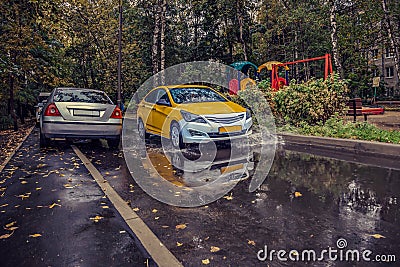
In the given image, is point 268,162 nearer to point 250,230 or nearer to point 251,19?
point 250,230

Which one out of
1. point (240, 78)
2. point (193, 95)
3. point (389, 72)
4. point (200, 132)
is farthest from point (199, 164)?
point (389, 72)

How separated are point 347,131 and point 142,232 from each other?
7681mm

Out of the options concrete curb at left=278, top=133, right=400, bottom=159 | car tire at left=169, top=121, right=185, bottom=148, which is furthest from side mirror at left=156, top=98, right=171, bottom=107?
concrete curb at left=278, top=133, right=400, bottom=159

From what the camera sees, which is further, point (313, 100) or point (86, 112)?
point (313, 100)

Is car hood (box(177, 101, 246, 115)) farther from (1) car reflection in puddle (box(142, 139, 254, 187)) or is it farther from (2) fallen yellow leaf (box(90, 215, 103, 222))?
(2) fallen yellow leaf (box(90, 215, 103, 222))

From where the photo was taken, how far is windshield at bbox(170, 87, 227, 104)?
31.1ft

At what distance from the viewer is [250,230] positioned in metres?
3.55

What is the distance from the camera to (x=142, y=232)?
3547 mm

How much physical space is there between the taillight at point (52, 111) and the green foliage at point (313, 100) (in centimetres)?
715

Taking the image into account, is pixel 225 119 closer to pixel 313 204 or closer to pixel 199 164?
pixel 199 164

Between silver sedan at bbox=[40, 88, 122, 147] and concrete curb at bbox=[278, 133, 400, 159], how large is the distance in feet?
17.2

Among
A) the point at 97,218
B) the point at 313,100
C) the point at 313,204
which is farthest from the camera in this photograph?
the point at 313,100

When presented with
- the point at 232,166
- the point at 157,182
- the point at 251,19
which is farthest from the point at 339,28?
the point at 157,182

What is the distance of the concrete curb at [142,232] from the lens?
2932 mm
